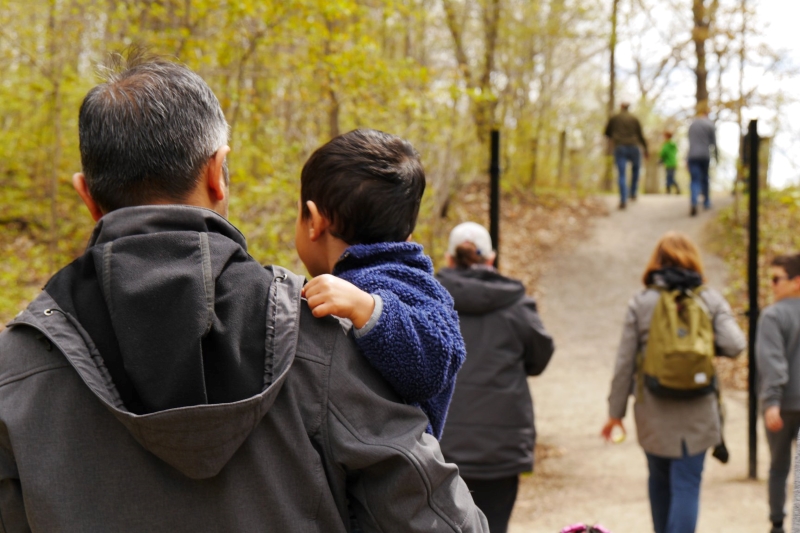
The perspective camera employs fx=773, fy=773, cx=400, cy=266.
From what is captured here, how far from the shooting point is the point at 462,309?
4133mm

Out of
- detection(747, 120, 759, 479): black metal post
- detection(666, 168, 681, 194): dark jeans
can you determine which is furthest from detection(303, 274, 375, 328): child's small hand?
detection(666, 168, 681, 194): dark jeans

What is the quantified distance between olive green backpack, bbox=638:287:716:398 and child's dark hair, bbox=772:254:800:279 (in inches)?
35.6

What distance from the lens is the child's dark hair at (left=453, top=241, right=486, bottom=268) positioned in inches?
165

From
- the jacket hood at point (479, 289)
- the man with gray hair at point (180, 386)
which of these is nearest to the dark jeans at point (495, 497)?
the jacket hood at point (479, 289)

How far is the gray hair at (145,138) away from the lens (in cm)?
134

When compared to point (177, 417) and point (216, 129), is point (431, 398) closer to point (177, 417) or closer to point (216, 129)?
point (177, 417)

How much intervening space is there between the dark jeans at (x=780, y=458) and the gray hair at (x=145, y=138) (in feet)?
15.6

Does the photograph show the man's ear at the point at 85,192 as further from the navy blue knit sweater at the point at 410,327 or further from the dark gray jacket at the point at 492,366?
the dark gray jacket at the point at 492,366

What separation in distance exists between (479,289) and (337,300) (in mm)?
2792

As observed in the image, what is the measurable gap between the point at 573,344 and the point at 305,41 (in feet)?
20.2

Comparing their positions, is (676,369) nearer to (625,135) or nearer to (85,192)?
(85,192)

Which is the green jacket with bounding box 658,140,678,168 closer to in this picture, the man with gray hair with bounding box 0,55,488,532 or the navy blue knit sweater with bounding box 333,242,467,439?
the navy blue knit sweater with bounding box 333,242,467,439

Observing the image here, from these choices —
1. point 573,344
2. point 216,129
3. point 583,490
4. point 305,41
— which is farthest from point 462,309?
point 573,344

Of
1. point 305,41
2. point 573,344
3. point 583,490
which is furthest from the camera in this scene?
point 573,344
